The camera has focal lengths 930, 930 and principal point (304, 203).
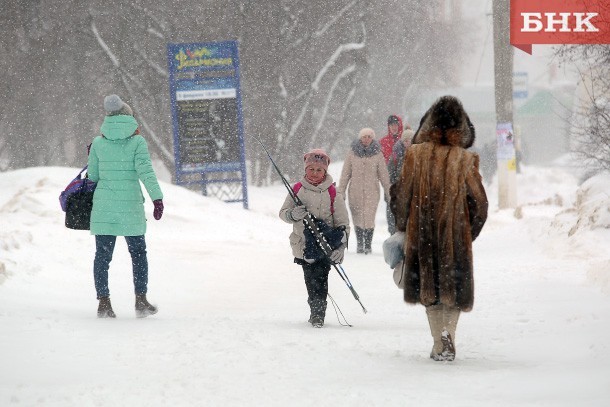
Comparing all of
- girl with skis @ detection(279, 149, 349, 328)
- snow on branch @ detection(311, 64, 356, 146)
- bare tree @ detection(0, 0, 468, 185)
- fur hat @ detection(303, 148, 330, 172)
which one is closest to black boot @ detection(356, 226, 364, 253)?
girl with skis @ detection(279, 149, 349, 328)

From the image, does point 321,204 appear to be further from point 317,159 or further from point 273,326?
point 273,326

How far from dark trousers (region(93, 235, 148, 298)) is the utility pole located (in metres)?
10.6

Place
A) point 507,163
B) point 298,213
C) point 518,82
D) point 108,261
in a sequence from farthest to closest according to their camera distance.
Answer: point 518,82 → point 507,163 → point 108,261 → point 298,213

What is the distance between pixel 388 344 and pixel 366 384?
4.63 feet

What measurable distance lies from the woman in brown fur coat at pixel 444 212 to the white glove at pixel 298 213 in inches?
60.6

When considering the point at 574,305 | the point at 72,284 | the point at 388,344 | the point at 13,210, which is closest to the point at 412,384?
the point at 388,344

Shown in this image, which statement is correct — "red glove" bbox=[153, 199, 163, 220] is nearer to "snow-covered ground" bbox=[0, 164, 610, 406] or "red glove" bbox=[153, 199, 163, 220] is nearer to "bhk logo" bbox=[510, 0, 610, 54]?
"snow-covered ground" bbox=[0, 164, 610, 406]

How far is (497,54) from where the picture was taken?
16375mm

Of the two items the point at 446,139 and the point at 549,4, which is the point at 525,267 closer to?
the point at 549,4

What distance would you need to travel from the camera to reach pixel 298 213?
6.87 metres

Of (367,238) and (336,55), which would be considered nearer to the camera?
(367,238)

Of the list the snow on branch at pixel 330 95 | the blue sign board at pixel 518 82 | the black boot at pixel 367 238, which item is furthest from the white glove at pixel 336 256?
the blue sign board at pixel 518 82

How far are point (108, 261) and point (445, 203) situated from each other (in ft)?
9.71

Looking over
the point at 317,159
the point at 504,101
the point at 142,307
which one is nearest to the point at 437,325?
the point at 317,159
